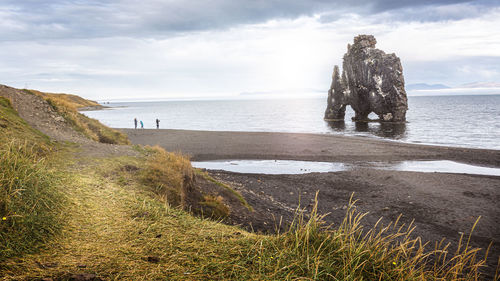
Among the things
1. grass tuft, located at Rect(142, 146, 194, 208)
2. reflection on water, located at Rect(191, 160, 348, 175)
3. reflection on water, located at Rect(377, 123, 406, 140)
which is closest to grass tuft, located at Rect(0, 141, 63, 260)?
grass tuft, located at Rect(142, 146, 194, 208)

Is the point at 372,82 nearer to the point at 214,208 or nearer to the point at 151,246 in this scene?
the point at 214,208

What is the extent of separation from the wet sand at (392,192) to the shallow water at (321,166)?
1791mm

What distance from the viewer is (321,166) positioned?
26328 mm

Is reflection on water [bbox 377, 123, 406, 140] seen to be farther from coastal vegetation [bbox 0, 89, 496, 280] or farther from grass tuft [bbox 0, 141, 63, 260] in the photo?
grass tuft [bbox 0, 141, 63, 260]

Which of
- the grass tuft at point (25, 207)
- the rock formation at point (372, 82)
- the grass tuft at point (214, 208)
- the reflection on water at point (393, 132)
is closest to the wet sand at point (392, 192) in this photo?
the grass tuft at point (214, 208)

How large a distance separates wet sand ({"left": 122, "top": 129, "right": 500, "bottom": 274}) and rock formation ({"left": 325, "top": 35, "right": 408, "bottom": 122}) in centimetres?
3885

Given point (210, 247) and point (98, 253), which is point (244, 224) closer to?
point (210, 247)

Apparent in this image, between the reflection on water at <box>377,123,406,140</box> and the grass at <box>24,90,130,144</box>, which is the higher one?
the grass at <box>24,90,130,144</box>

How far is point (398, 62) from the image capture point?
67.5 m

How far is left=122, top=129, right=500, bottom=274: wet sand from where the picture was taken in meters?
11.6

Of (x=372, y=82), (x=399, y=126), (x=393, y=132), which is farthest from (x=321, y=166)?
(x=372, y=82)

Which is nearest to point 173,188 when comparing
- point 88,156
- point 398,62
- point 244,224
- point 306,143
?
point 244,224

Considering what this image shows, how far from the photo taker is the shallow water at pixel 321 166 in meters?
24.2

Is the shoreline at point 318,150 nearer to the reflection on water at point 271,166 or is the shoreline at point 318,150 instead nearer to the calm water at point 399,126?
the reflection on water at point 271,166
